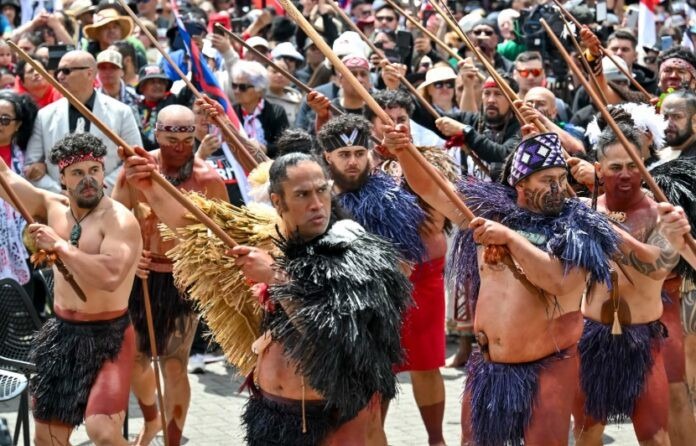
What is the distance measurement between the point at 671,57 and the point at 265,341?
508cm

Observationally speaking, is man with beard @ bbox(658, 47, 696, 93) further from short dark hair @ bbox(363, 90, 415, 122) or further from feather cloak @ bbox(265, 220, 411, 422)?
feather cloak @ bbox(265, 220, 411, 422)

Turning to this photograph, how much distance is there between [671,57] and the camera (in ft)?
30.8

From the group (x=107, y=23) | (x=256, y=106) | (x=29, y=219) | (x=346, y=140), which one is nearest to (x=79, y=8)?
(x=107, y=23)

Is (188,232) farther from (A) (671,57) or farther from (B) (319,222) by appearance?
(A) (671,57)

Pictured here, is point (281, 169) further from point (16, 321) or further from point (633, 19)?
point (633, 19)

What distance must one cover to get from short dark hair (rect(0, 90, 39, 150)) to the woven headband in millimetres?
3459

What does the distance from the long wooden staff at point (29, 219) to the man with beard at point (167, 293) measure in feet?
4.27

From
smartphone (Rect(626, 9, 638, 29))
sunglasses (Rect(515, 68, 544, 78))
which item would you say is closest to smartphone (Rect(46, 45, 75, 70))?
sunglasses (Rect(515, 68, 544, 78))

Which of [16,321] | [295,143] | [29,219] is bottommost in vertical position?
[16,321]

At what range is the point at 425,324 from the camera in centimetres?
766

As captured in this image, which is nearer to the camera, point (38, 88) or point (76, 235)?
point (76, 235)

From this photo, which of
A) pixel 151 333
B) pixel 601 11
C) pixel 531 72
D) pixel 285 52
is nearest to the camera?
pixel 151 333

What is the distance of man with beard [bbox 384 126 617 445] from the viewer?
561cm

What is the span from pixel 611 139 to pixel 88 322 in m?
2.89
